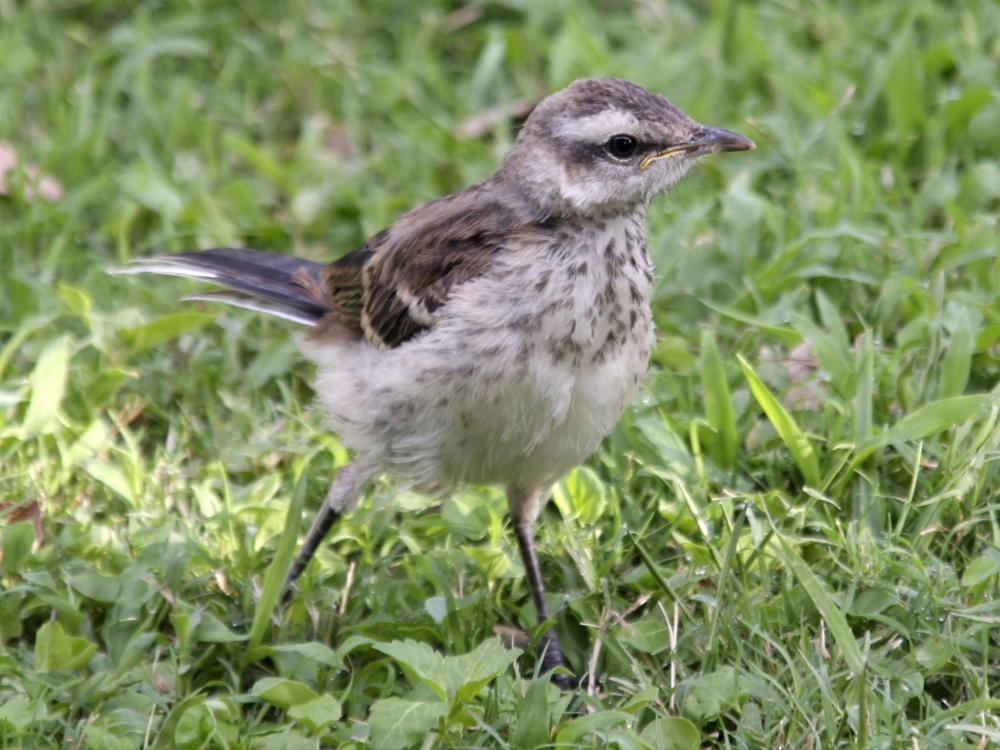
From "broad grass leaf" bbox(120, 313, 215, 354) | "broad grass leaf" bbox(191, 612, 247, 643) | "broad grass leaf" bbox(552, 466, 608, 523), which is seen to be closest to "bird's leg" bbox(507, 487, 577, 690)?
"broad grass leaf" bbox(552, 466, 608, 523)

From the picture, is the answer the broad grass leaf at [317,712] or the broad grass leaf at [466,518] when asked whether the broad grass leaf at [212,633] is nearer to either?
the broad grass leaf at [317,712]

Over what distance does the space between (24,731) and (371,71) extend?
4890mm

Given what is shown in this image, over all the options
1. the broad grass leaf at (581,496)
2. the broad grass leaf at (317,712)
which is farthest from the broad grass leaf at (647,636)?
the broad grass leaf at (317,712)

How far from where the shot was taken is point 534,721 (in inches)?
163

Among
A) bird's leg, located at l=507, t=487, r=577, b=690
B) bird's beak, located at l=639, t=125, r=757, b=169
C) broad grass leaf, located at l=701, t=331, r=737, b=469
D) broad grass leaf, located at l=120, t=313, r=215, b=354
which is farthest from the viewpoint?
broad grass leaf, located at l=120, t=313, r=215, b=354

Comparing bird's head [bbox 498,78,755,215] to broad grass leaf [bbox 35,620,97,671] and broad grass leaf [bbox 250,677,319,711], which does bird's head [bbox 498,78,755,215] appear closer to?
broad grass leaf [bbox 250,677,319,711]

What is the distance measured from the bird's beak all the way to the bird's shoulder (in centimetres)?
57

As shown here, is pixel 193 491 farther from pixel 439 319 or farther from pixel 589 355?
pixel 589 355

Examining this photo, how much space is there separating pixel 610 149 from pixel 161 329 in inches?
100

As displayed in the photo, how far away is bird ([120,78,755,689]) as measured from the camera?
444 cm

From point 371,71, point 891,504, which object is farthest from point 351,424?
point 371,71

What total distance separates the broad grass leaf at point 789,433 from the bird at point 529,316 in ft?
1.80

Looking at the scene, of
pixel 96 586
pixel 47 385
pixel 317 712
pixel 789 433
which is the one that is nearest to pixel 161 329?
pixel 47 385

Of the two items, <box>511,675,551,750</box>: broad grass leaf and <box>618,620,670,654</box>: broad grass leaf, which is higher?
<box>618,620,670,654</box>: broad grass leaf
